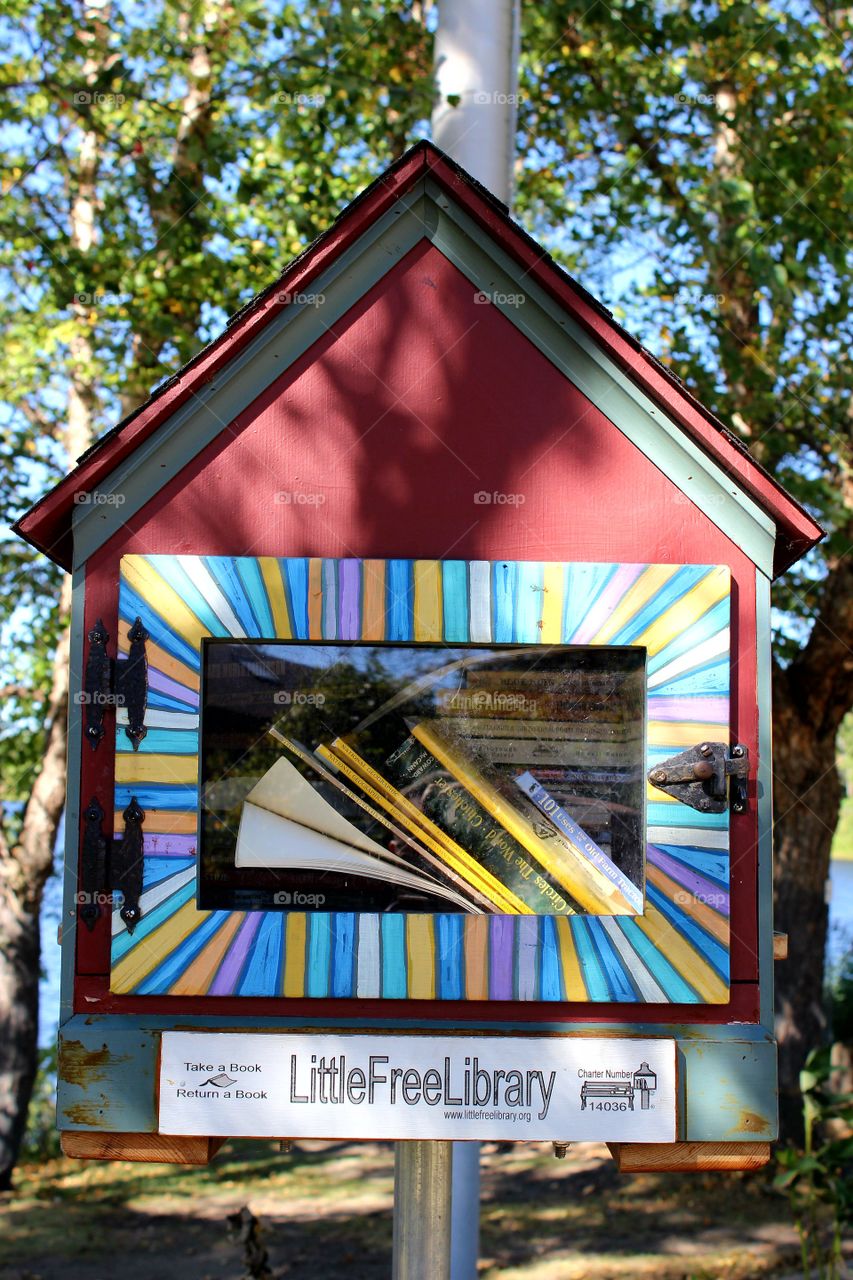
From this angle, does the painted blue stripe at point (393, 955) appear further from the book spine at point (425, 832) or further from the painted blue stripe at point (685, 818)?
the painted blue stripe at point (685, 818)

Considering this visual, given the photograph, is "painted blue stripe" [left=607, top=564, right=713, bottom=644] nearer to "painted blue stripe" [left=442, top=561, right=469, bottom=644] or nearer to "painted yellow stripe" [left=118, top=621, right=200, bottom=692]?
"painted blue stripe" [left=442, top=561, right=469, bottom=644]

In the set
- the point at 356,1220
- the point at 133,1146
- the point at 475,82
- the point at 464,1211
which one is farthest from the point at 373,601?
the point at 356,1220

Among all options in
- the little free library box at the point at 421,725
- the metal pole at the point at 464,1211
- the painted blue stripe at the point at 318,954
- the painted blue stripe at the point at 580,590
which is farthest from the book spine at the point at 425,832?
the metal pole at the point at 464,1211

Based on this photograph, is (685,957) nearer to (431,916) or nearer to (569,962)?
(569,962)

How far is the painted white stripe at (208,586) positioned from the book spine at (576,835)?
671 millimetres

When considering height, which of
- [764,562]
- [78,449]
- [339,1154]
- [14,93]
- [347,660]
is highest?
[14,93]

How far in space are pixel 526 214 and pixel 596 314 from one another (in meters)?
8.06

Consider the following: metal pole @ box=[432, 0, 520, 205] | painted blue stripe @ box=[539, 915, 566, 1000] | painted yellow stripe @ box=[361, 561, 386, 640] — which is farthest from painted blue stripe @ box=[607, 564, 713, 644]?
metal pole @ box=[432, 0, 520, 205]

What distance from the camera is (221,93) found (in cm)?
748

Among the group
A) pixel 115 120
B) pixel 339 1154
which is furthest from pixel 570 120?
pixel 339 1154

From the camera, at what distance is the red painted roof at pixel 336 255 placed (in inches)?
97.9

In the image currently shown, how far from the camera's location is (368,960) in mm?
2400

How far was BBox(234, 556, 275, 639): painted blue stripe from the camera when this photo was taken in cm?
244

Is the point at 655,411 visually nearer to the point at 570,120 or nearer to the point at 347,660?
the point at 347,660
